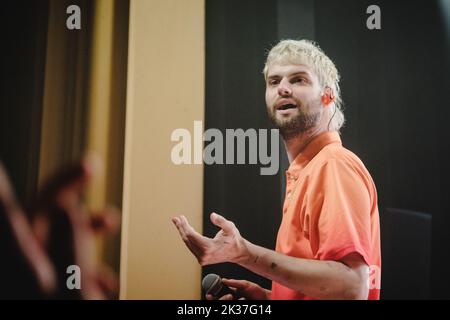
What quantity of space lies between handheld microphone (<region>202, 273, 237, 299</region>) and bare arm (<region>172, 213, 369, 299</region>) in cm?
20

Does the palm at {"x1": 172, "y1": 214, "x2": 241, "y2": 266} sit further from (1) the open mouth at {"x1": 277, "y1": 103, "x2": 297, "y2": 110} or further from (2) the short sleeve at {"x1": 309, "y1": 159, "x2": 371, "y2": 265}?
(1) the open mouth at {"x1": 277, "y1": 103, "x2": 297, "y2": 110}

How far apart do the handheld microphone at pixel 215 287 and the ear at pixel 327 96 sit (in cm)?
82

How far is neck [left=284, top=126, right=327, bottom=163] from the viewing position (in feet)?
5.07

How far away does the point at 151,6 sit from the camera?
1.60m

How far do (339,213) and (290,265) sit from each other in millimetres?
248

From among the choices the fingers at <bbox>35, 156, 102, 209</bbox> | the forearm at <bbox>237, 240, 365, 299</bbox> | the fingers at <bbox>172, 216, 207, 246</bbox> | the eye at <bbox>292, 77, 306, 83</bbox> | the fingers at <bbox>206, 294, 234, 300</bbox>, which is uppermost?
the eye at <bbox>292, 77, 306, 83</bbox>

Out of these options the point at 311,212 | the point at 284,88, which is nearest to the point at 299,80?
the point at 284,88

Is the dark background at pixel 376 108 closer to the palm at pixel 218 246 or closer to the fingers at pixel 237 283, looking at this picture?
the fingers at pixel 237 283

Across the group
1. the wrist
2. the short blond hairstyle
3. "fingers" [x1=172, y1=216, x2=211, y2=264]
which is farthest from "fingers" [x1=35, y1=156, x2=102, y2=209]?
the short blond hairstyle

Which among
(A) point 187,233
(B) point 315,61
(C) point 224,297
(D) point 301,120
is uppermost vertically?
(B) point 315,61

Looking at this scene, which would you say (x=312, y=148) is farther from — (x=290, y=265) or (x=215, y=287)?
(x=215, y=287)

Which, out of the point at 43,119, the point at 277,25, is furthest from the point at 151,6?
the point at 43,119

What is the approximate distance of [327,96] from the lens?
159 centimetres

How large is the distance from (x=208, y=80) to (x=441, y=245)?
1.18 meters
